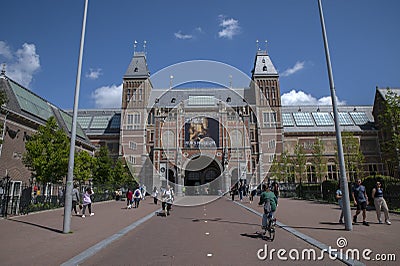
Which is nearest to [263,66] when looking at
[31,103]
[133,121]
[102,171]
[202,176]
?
[202,176]

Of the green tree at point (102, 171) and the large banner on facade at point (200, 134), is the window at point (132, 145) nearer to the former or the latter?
the large banner on facade at point (200, 134)

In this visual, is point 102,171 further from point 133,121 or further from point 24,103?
point 133,121

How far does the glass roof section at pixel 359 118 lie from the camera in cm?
5795

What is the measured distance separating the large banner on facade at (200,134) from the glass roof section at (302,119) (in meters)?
20.1

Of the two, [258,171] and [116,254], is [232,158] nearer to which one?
[258,171]

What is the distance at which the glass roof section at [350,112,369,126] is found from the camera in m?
57.9

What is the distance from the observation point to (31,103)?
103ft

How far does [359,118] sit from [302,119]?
479 inches

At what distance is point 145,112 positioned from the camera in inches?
2051

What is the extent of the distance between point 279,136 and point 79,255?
1921 inches

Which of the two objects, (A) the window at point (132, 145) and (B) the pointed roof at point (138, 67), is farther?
(B) the pointed roof at point (138, 67)

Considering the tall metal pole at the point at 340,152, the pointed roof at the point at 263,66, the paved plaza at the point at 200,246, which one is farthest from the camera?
the pointed roof at the point at 263,66
